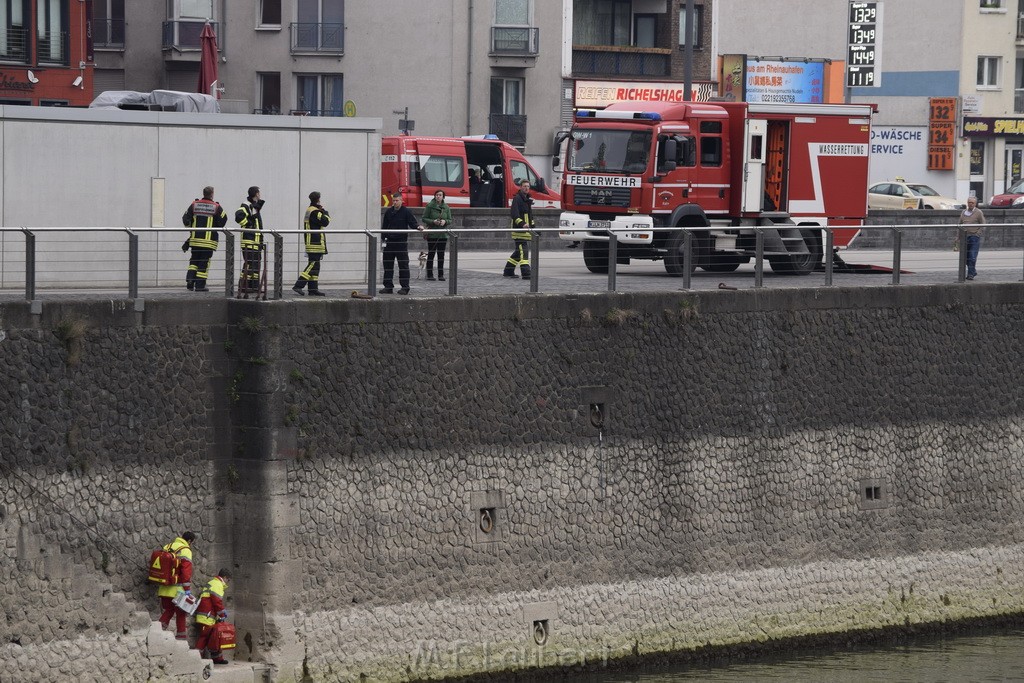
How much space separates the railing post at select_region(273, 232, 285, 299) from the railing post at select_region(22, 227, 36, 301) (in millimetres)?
2204

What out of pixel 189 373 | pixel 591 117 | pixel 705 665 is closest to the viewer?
pixel 189 373

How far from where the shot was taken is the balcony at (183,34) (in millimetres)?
48750

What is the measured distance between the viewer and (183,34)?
4884 cm

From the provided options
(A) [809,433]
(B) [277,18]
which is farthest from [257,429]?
(B) [277,18]

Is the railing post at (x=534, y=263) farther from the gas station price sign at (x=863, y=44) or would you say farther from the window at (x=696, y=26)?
the gas station price sign at (x=863, y=44)

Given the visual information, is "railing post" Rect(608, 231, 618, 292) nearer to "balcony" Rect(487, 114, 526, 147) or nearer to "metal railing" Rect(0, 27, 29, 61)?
"metal railing" Rect(0, 27, 29, 61)

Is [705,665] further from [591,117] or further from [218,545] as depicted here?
[591,117]

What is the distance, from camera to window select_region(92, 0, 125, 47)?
1939 inches

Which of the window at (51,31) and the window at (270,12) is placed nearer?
the window at (51,31)

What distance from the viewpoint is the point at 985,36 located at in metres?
61.5

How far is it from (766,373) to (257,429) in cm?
640

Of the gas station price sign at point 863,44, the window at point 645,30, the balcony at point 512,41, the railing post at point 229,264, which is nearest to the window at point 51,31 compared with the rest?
the balcony at point 512,41

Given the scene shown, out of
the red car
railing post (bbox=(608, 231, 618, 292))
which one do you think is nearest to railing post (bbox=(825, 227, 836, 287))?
railing post (bbox=(608, 231, 618, 292))

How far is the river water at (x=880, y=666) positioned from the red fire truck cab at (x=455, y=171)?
17798mm
